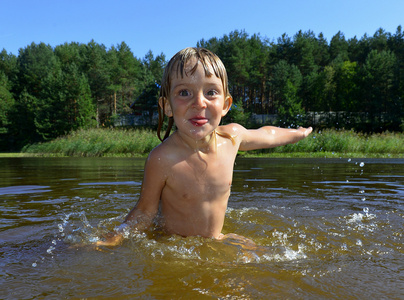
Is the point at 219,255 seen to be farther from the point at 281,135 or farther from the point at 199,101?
the point at 281,135

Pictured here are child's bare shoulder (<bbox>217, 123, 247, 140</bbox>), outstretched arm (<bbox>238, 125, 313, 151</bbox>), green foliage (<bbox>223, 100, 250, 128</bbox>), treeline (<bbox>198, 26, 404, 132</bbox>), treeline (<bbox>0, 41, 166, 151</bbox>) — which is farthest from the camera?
treeline (<bbox>0, 41, 166, 151</bbox>)

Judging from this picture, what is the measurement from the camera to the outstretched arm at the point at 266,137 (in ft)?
9.90

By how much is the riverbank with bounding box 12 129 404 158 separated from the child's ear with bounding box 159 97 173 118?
649 inches

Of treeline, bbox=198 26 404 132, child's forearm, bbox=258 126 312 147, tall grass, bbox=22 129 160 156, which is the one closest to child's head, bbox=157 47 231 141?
child's forearm, bbox=258 126 312 147

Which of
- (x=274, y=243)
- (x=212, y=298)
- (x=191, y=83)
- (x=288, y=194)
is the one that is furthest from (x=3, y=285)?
(x=288, y=194)

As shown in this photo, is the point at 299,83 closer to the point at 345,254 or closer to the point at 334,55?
the point at 334,55

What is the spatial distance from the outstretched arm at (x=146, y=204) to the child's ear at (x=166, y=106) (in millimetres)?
298

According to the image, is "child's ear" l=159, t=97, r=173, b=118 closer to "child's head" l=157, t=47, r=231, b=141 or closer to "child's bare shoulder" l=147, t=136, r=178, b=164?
"child's head" l=157, t=47, r=231, b=141

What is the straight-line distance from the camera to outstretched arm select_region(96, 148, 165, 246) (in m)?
2.42

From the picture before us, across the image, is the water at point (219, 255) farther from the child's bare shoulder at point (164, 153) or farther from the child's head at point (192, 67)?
the child's head at point (192, 67)

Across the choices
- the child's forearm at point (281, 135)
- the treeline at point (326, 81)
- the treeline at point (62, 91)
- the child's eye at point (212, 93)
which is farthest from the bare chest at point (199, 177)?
the treeline at point (62, 91)

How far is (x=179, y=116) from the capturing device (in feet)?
7.54

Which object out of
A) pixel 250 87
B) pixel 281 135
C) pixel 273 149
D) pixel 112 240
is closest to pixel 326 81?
pixel 250 87

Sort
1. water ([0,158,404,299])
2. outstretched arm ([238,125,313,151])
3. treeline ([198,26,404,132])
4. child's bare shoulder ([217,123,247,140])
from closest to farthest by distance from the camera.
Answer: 1. water ([0,158,404,299])
2. child's bare shoulder ([217,123,247,140])
3. outstretched arm ([238,125,313,151])
4. treeline ([198,26,404,132])
